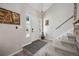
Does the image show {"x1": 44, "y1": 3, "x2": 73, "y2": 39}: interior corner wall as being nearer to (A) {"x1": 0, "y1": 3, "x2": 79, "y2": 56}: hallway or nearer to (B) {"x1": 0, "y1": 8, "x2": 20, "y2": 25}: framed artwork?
(A) {"x1": 0, "y1": 3, "x2": 79, "y2": 56}: hallway

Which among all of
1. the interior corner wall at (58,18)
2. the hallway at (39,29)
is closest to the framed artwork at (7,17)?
the hallway at (39,29)

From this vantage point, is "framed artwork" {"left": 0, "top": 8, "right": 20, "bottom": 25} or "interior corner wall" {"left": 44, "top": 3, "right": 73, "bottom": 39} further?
"interior corner wall" {"left": 44, "top": 3, "right": 73, "bottom": 39}

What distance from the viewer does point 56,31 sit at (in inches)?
215

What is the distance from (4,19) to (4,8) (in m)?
0.37

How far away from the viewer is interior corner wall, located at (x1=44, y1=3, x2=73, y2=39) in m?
4.75

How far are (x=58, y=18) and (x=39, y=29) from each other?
72.2 inches

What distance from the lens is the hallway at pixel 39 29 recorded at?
226 centimetres

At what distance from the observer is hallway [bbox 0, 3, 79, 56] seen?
2.26m

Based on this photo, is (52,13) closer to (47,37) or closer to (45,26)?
(45,26)

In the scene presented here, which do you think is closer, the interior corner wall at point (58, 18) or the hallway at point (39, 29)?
the hallway at point (39, 29)

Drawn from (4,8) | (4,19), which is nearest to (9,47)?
(4,19)

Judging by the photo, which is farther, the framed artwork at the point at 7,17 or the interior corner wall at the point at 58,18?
the interior corner wall at the point at 58,18

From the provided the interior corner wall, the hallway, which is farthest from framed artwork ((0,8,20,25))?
the interior corner wall

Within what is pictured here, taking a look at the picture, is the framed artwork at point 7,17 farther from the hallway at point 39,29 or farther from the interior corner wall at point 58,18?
the interior corner wall at point 58,18
